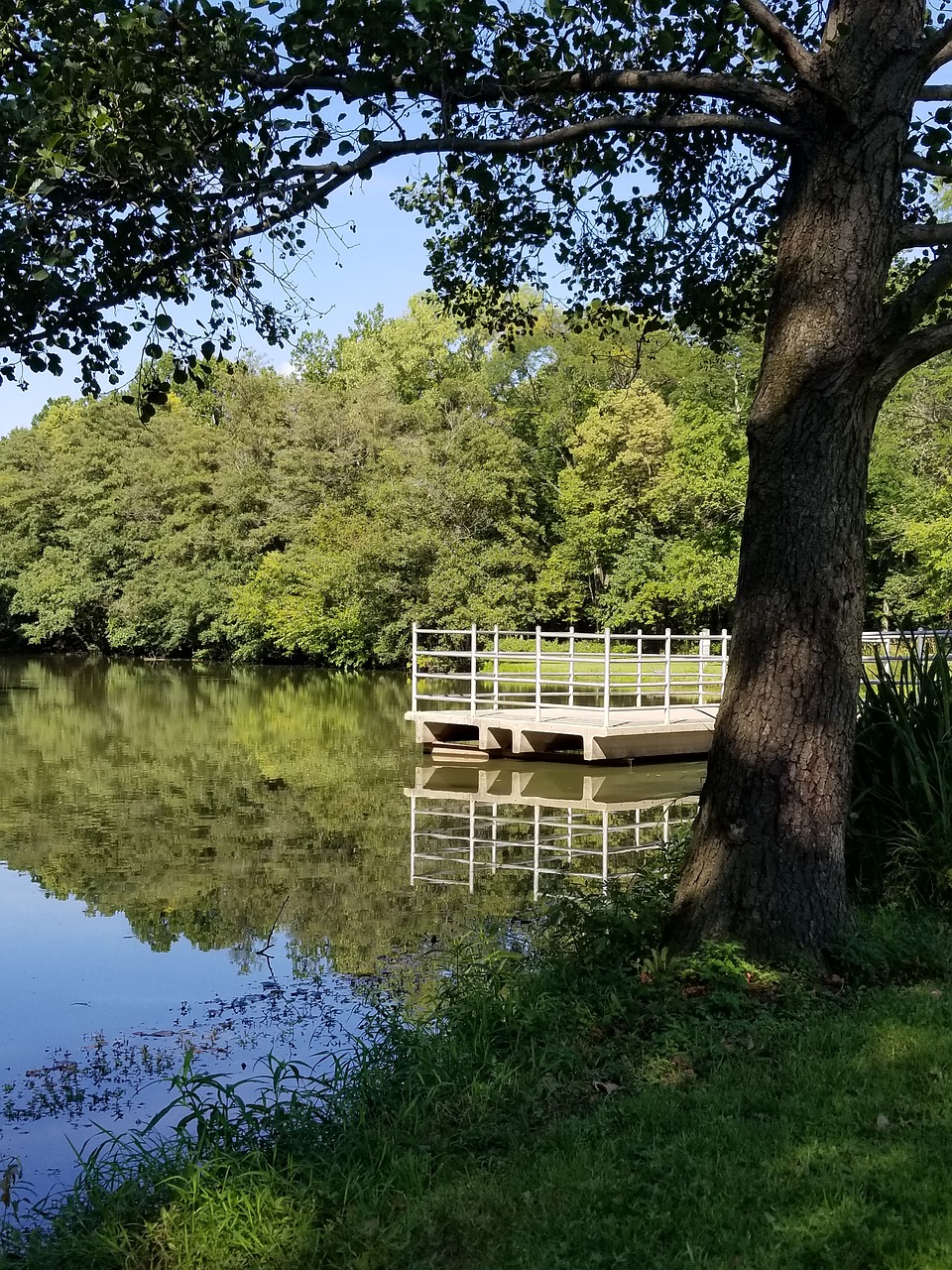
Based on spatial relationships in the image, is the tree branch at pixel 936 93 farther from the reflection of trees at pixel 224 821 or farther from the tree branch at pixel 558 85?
the reflection of trees at pixel 224 821

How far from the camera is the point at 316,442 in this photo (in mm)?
43969

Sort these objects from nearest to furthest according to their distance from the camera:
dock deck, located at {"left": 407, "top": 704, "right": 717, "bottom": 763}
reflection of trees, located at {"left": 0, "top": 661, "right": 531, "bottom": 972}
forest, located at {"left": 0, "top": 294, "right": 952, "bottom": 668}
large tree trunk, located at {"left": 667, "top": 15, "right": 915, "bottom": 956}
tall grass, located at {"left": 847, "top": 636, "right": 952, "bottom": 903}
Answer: large tree trunk, located at {"left": 667, "top": 15, "right": 915, "bottom": 956} < tall grass, located at {"left": 847, "top": 636, "right": 952, "bottom": 903} < reflection of trees, located at {"left": 0, "top": 661, "right": 531, "bottom": 972} < dock deck, located at {"left": 407, "top": 704, "right": 717, "bottom": 763} < forest, located at {"left": 0, "top": 294, "right": 952, "bottom": 668}

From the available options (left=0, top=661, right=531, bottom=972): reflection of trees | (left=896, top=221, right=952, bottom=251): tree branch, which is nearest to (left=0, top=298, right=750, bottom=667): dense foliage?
(left=0, top=661, right=531, bottom=972): reflection of trees

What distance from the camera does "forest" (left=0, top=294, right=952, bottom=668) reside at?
3675 cm

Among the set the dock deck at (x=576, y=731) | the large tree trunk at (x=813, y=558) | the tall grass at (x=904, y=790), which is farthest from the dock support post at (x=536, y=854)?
the large tree trunk at (x=813, y=558)

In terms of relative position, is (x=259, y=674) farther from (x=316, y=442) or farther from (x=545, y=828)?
(x=545, y=828)

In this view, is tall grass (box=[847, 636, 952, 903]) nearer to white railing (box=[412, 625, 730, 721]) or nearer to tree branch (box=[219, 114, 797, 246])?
tree branch (box=[219, 114, 797, 246])

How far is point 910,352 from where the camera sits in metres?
5.29

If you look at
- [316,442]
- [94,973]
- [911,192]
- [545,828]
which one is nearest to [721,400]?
[316,442]

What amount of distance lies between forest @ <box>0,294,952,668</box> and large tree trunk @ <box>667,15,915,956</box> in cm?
2535

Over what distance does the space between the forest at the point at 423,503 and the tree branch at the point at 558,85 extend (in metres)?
25.4

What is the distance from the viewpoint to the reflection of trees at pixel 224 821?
9281mm

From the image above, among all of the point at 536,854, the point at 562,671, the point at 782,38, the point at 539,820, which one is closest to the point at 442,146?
the point at 782,38

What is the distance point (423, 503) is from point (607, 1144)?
35.6m
